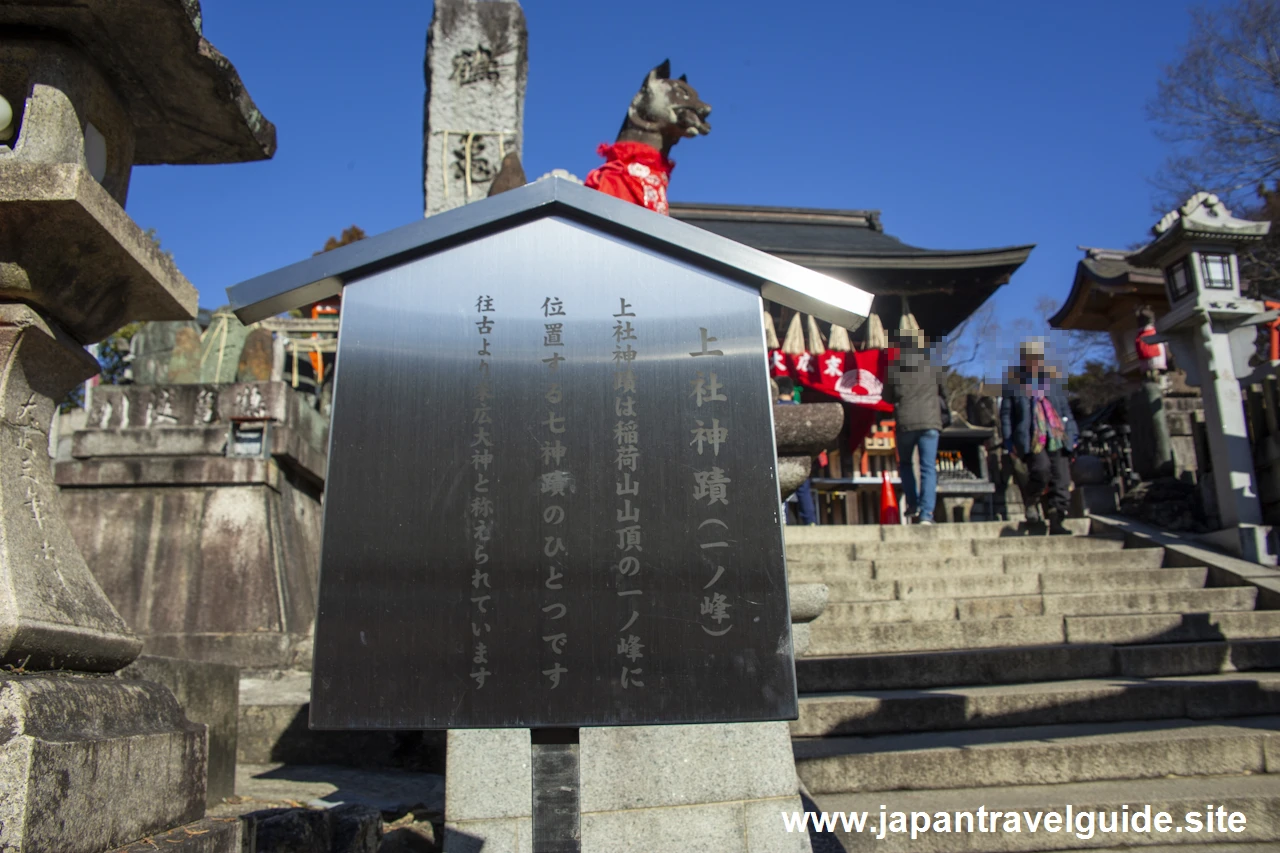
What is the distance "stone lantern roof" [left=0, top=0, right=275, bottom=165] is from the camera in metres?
2.75

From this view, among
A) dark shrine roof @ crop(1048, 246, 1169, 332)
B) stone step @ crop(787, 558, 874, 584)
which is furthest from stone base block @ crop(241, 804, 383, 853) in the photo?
dark shrine roof @ crop(1048, 246, 1169, 332)

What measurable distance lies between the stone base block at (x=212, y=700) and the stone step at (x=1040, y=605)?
13.5ft

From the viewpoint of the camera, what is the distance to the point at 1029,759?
4.25 meters

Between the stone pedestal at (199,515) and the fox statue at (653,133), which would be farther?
the stone pedestal at (199,515)

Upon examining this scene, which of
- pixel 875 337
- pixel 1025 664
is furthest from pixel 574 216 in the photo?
pixel 875 337

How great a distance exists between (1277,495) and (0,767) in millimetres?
10101

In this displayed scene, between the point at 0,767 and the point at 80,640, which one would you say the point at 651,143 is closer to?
the point at 80,640

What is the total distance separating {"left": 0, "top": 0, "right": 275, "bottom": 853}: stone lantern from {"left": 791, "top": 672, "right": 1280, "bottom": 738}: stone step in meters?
3.33

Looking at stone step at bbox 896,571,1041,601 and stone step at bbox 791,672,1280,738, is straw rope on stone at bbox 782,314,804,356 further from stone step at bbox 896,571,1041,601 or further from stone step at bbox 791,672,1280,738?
stone step at bbox 791,672,1280,738

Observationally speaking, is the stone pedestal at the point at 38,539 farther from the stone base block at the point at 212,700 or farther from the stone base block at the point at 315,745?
the stone base block at the point at 315,745

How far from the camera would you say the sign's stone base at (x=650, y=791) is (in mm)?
3518

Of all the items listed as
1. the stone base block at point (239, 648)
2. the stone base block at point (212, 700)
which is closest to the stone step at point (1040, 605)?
the stone base block at point (212, 700)

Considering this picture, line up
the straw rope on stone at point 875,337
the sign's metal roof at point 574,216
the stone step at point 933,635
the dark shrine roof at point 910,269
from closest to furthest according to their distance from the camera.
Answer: the sign's metal roof at point 574,216 < the stone step at point 933,635 < the straw rope on stone at point 875,337 < the dark shrine roof at point 910,269

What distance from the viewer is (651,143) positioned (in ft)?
16.6
